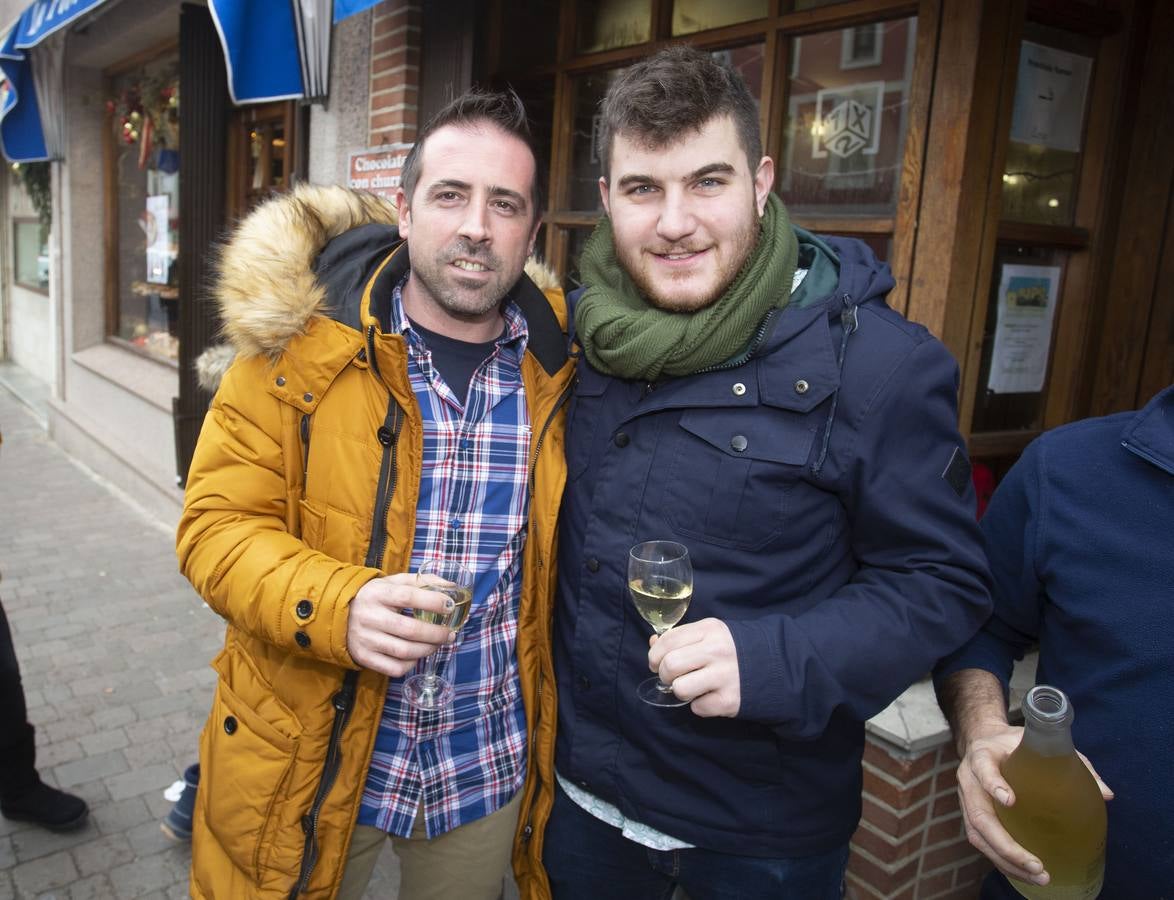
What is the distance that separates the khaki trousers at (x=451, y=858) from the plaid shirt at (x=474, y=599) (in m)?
0.07

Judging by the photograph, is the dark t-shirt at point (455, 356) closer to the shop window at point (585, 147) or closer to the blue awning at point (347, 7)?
the shop window at point (585, 147)

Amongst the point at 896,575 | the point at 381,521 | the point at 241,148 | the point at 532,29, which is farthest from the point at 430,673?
the point at 241,148

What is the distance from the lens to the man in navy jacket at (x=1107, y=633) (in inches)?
56.1

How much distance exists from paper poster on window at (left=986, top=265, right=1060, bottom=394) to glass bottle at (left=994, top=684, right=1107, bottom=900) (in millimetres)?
1796

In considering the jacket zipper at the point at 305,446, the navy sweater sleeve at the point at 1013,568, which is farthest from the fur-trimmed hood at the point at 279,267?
the navy sweater sleeve at the point at 1013,568

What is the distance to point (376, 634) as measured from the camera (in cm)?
167

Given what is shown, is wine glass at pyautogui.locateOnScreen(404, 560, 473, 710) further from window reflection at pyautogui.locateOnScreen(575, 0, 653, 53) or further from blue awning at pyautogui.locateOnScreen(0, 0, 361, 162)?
blue awning at pyautogui.locateOnScreen(0, 0, 361, 162)

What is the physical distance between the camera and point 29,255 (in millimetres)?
13828

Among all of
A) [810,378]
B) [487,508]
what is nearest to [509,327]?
[487,508]

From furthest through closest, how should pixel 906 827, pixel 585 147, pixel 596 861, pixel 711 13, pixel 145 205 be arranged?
pixel 145 205, pixel 585 147, pixel 711 13, pixel 906 827, pixel 596 861

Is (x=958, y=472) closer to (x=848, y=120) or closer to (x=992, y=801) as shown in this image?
(x=992, y=801)

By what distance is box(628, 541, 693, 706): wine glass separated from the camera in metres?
1.58

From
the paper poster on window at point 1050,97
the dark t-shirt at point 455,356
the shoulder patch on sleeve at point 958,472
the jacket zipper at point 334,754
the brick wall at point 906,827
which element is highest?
the paper poster on window at point 1050,97

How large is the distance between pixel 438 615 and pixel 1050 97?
8.20 feet
